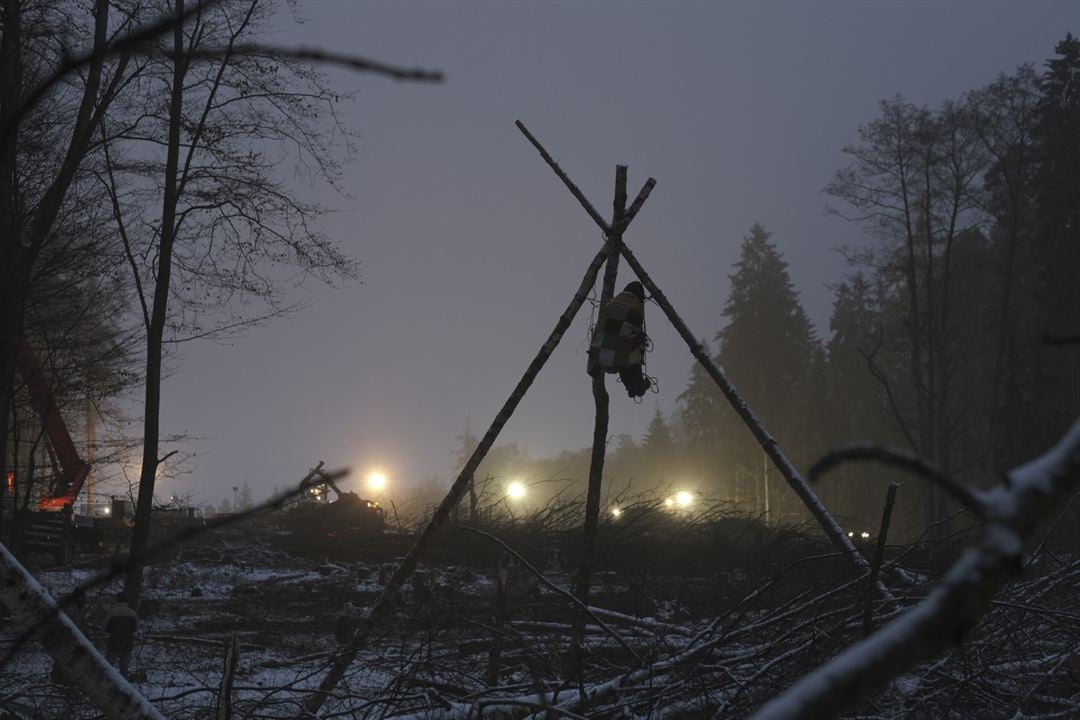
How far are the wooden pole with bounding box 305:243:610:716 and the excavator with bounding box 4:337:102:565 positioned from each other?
7432mm

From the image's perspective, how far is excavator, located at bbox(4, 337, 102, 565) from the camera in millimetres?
11406

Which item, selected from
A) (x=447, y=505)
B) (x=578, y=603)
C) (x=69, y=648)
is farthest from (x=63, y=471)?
(x=69, y=648)

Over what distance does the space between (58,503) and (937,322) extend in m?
25.8

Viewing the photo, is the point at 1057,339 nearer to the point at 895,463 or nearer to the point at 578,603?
the point at 895,463

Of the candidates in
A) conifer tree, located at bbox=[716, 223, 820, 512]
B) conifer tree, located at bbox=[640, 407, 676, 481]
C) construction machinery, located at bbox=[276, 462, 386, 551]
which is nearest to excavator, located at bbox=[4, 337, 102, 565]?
construction machinery, located at bbox=[276, 462, 386, 551]

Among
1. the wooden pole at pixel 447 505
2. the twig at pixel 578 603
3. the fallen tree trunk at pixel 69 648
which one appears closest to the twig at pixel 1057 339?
the fallen tree trunk at pixel 69 648

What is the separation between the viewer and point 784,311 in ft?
141

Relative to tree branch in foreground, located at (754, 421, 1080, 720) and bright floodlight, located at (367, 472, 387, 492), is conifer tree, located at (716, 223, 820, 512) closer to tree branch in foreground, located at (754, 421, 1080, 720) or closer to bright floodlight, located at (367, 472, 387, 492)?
bright floodlight, located at (367, 472, 387, 492)

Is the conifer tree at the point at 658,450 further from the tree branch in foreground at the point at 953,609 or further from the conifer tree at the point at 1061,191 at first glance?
the tree branch in foreground at the point at 953,609

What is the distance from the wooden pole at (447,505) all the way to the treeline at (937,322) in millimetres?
4744

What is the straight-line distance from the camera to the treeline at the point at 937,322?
21.1m

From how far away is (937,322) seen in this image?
2806 cm

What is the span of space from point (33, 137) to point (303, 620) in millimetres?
5734

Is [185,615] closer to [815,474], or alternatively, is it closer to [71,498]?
[71,498]
